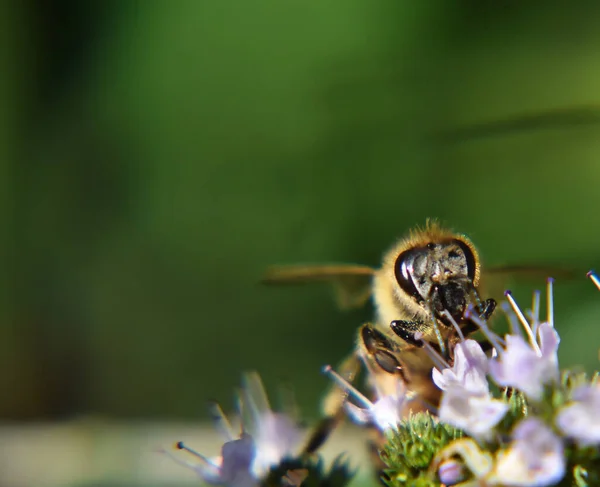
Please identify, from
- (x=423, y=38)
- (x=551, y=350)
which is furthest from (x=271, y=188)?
(x=551, y=350)

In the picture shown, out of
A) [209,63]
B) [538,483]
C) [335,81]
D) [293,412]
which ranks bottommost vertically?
[538,483]

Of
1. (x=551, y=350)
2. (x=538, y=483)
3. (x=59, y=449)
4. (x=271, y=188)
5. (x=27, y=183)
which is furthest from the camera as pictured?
(x=27, y=183)

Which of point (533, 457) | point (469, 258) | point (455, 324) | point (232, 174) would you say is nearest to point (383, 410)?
point (455, 324)

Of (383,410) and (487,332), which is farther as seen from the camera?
(383,410)

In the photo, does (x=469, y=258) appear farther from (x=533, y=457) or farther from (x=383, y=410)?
(x=533, y=457)

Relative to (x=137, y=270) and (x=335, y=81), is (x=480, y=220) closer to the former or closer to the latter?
(x=335, y=81)

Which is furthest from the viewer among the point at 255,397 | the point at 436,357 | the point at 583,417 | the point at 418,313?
the point at 255,397
